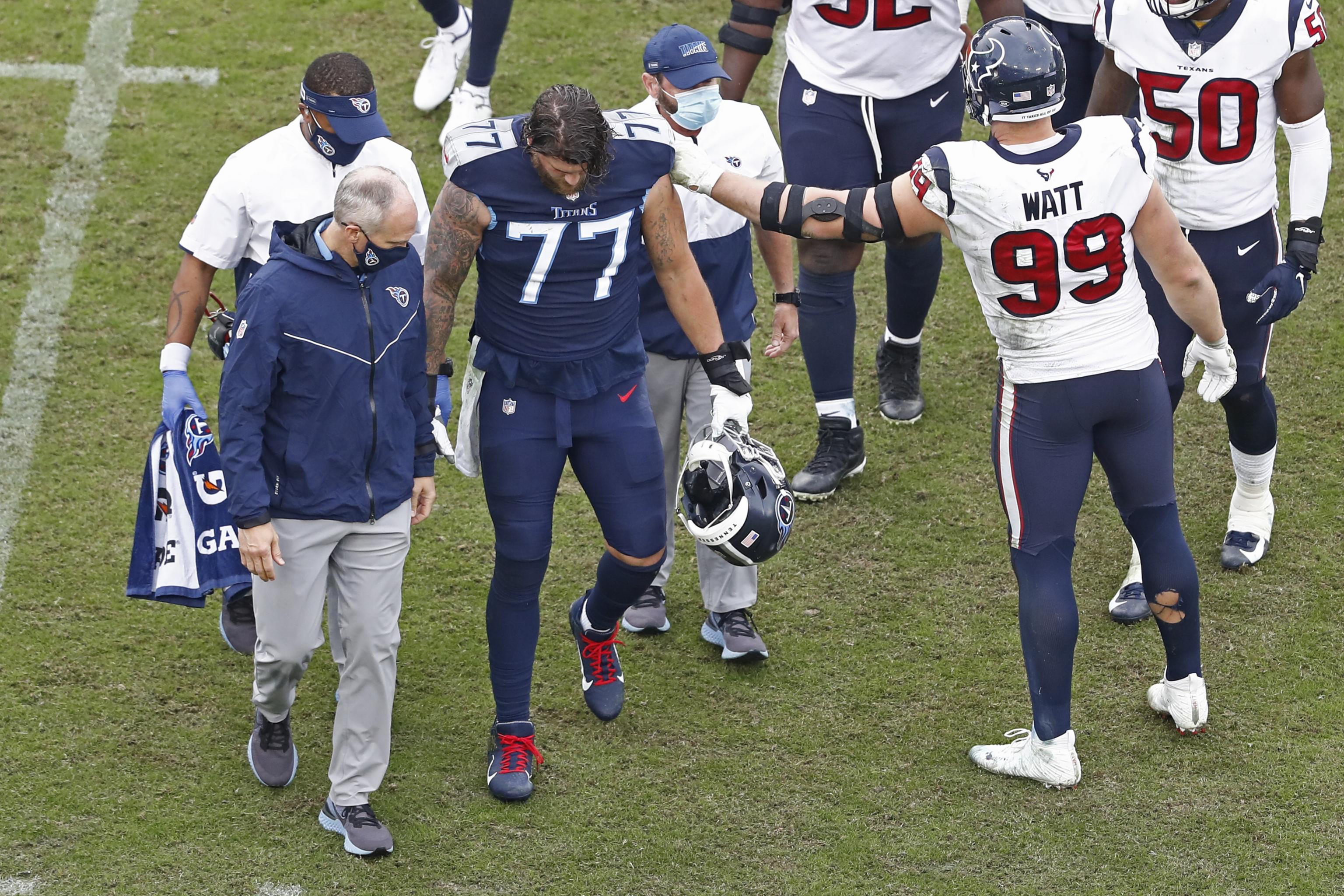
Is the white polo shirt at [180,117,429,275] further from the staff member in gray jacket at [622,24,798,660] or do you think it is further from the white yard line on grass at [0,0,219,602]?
the white yard line on grass at [0,0,219,602]

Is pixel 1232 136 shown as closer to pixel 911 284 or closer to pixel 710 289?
pixel 911 284

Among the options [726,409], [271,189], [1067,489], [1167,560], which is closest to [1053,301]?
[1067,489]

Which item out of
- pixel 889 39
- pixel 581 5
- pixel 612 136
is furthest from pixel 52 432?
pixel 581 5

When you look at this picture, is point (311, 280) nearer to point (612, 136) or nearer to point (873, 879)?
point (612, 136)

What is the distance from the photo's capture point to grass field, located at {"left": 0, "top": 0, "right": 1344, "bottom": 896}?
13.7 feet

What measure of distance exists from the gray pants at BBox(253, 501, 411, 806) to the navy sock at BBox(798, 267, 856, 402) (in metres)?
2.16

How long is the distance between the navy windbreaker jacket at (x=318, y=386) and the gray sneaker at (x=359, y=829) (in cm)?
85

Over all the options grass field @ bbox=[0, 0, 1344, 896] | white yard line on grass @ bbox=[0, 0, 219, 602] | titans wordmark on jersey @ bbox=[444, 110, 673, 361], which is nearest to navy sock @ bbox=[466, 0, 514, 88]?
white yard line on grass @ bbox=[0, 0, 219, 602]

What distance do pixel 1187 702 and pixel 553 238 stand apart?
2.30 metres

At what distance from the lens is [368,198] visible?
3.78 m

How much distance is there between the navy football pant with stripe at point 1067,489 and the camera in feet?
13.4

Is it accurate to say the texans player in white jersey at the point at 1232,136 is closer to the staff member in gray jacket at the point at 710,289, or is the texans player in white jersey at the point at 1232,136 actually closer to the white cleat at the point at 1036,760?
the white cleat at the point at 1036,760

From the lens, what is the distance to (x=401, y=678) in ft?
16.3

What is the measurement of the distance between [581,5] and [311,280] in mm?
5386
